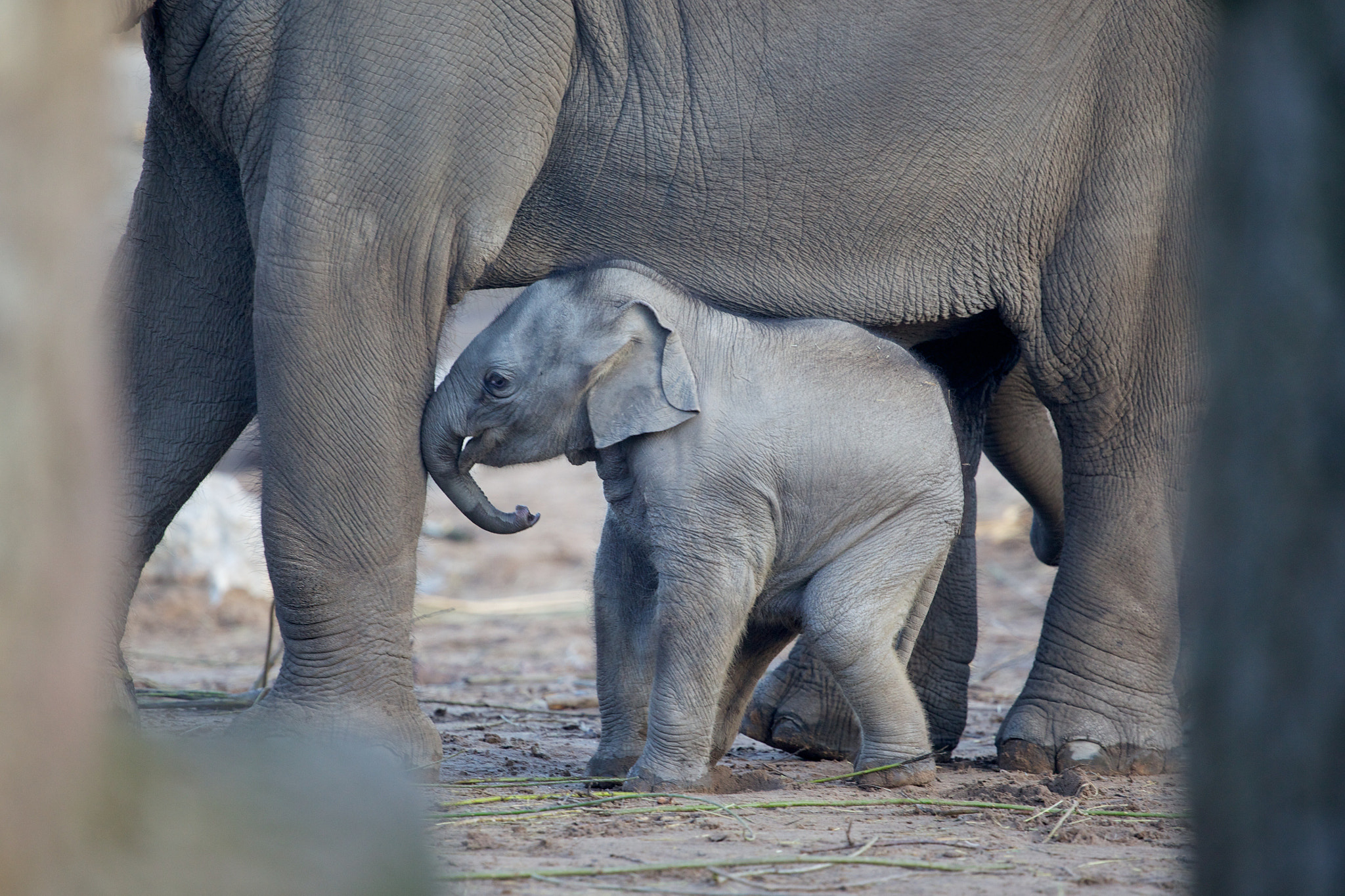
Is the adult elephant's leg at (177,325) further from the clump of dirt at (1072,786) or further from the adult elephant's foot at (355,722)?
the clump of dirt at (1072,786)

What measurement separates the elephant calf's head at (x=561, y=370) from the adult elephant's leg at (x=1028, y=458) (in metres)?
1.77

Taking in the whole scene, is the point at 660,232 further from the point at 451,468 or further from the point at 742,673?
the point at 742,673

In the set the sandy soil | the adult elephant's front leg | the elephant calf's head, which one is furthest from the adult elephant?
the sandy soil

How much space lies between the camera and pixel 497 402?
10.8ft

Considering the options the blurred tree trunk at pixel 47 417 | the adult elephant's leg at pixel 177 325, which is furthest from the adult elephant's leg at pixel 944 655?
the blurred tree trunk at pixel 47 417

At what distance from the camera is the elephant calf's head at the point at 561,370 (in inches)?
128

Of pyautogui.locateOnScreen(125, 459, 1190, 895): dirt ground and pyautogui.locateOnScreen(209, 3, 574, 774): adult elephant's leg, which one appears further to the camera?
pyautogui.locateOnScreen(209, 3, 574, 774): adult elephant's leg

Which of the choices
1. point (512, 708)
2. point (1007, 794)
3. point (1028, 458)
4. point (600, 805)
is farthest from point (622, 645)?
point (1028, 458)

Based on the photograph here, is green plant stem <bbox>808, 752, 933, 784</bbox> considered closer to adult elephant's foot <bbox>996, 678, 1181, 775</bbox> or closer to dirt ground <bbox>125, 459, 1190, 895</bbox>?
dirt ground <bbox>125, 459, 1190, 895</bbox>

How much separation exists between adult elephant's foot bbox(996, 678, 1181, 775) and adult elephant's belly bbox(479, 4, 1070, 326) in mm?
1047

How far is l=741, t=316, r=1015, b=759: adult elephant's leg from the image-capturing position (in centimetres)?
381

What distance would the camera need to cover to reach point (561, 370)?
3279mm

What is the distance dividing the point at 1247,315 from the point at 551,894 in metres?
1.47

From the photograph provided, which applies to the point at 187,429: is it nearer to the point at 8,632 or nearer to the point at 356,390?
the point at 356,390
